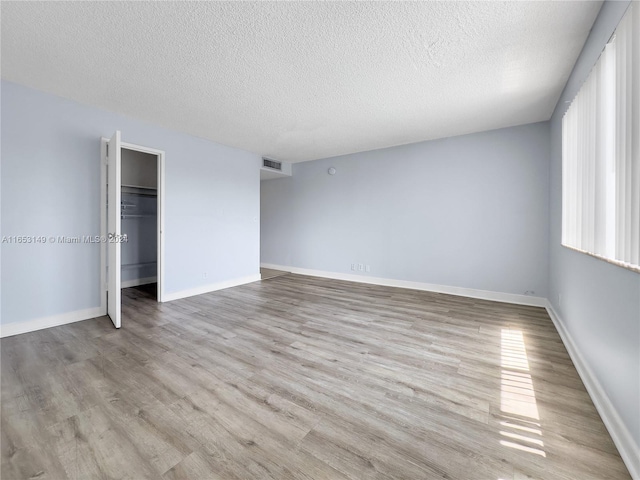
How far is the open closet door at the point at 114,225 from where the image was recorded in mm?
2998

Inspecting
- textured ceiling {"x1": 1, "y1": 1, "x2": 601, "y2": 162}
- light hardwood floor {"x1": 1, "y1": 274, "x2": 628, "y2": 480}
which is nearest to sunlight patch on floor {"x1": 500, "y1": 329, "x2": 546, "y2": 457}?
light hardwood floor {"x1": 1, "y1": 274, "x2": 628, "y2": 480}

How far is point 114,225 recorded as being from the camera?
302 centimetres

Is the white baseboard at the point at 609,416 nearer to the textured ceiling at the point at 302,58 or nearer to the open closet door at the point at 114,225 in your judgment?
the textured ceiling at the point at 302,58

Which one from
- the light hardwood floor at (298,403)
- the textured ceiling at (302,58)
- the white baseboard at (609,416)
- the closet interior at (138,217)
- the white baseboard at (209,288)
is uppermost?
the textured ceiling at (302,58)

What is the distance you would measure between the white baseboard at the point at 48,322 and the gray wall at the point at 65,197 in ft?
0.17

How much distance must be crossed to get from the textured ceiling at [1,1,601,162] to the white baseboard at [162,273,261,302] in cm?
264

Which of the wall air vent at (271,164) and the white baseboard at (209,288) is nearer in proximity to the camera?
the white baseboard at (209,288)

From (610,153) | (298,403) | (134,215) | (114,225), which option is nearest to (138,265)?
(134,215)

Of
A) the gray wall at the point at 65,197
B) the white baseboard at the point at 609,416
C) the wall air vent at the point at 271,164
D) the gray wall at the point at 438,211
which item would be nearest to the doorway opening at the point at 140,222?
the gray wall at the point at 65,197

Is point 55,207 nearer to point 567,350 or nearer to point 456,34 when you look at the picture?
point 456,34

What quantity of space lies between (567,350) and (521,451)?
1676 millimetres

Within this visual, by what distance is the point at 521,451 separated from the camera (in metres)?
1.35

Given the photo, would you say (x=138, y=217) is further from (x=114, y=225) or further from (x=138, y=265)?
(x=114, y=225)

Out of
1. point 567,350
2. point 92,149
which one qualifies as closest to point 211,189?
point 92,149
